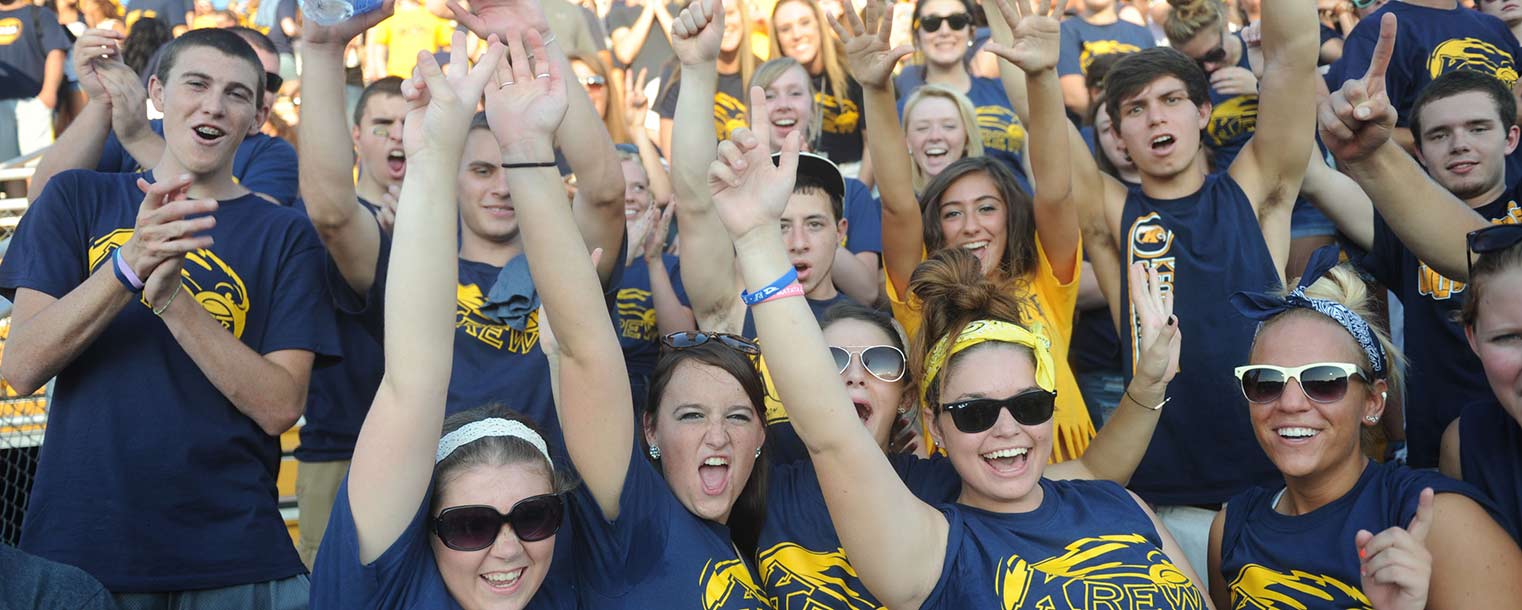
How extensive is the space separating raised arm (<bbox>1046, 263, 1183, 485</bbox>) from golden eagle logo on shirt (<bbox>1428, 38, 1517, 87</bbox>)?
8.37 feet

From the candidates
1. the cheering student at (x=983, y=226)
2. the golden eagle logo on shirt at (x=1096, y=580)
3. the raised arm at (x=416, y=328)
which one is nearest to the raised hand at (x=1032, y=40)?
the cheering student at (x=983, y=226)

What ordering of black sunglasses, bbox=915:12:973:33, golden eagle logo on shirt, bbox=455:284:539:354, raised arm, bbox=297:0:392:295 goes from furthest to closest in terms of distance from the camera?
1. black sunglasses, bbox=915:12:973:33
2. golden eagle logo on shirt, bbox=455:284:539:354
3. raised arm, bbox=297:0:392:295

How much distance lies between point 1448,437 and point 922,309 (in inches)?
54.1

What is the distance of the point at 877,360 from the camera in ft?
11.7

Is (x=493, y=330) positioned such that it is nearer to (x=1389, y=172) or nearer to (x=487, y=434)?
(x=487, y=434)

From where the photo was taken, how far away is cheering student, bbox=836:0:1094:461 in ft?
13.6

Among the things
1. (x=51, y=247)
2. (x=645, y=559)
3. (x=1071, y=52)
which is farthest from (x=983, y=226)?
(x=1071, y=52)

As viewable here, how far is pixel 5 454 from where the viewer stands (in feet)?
16.4

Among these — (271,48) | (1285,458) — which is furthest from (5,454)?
(1285,458)

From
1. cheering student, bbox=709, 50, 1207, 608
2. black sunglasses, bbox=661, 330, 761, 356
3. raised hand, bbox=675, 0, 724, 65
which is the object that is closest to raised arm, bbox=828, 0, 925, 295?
raised hand, bbox=675, 0, 724, 65

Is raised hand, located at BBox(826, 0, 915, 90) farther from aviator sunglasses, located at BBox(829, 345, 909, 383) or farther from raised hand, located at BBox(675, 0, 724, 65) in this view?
aviator sunglasses, located at BBox(829, 345, 909, 383)

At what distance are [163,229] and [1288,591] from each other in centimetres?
271

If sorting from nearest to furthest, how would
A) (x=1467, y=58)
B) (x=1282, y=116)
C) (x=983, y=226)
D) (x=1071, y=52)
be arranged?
1. (x=1282, y=116)
2. (x=983, y=226)
3. (x=1467, y=58)
4. (x=1071, y=52)

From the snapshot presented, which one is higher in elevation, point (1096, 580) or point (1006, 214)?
point (1006, 214)
